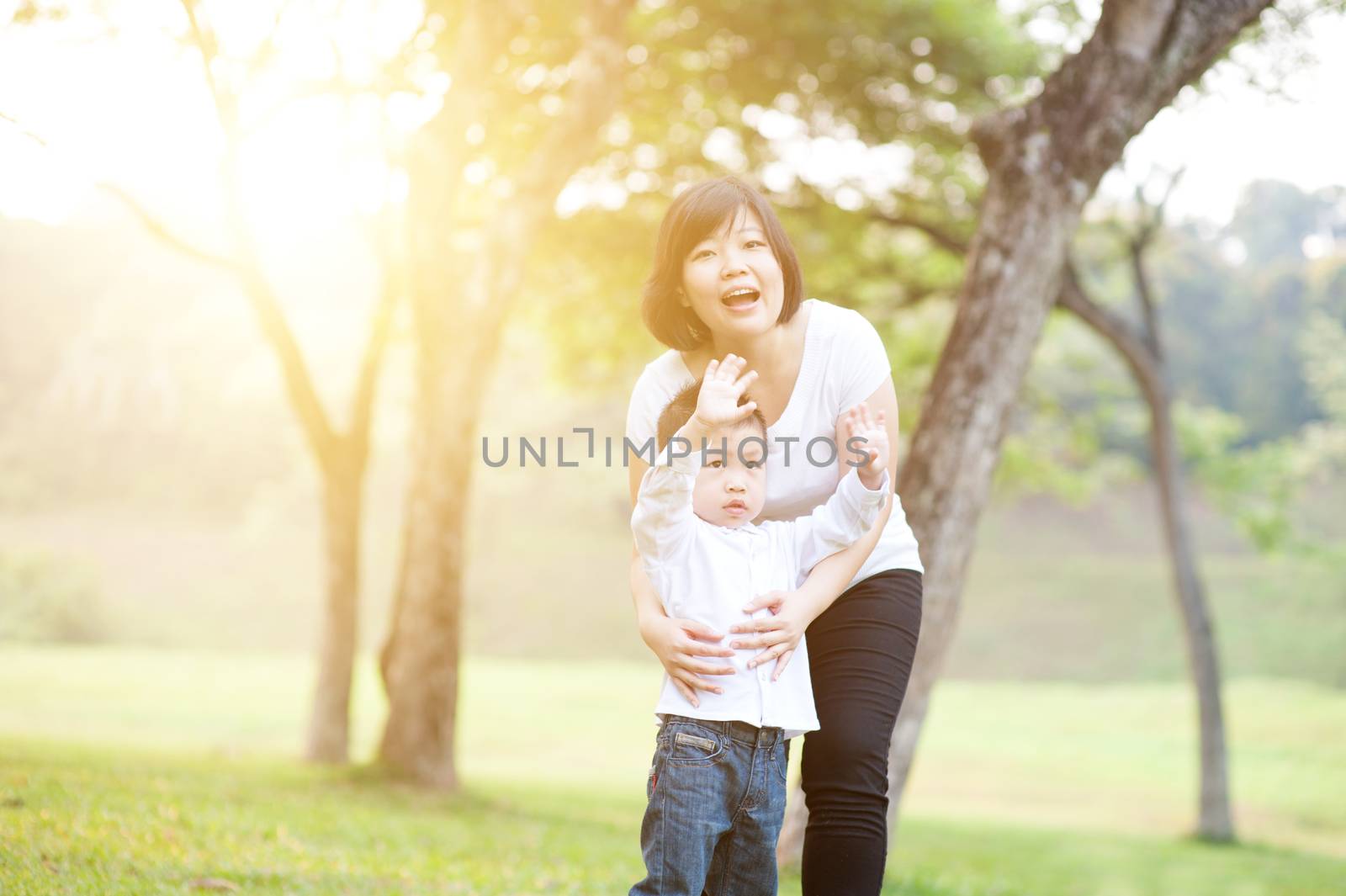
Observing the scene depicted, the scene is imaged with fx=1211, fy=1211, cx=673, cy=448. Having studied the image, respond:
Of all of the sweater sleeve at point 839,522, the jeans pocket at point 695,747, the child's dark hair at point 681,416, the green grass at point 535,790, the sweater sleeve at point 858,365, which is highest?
the sweater sleeve at point 858,365

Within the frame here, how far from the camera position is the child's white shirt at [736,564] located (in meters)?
2.69

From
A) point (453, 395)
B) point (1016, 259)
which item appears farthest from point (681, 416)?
point (453, 395)

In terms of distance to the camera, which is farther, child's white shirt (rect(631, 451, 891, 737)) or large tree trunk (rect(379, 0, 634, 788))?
large tree trunk (rect(379, 0, 634, 788))

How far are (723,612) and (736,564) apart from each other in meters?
0.13

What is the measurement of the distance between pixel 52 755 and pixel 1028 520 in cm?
4283

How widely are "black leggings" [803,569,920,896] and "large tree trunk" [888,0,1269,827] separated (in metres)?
2.04

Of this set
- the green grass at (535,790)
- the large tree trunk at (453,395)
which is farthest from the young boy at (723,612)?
the large tree trunk at (453,395)

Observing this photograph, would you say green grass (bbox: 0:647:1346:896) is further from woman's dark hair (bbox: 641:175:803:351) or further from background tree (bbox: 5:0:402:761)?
woman's dark hair (bbox: 641:175:803:351)

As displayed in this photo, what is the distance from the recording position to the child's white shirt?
2.69 metres

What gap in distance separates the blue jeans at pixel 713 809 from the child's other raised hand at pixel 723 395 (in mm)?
675

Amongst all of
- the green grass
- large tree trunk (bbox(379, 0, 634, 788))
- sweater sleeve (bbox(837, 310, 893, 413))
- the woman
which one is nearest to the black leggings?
the woman

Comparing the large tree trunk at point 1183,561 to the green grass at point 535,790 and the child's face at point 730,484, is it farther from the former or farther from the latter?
Answer: the child's face at point 730,484

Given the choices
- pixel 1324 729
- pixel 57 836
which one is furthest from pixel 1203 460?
pixel 57 836

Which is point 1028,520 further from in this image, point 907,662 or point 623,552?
point 907,662
